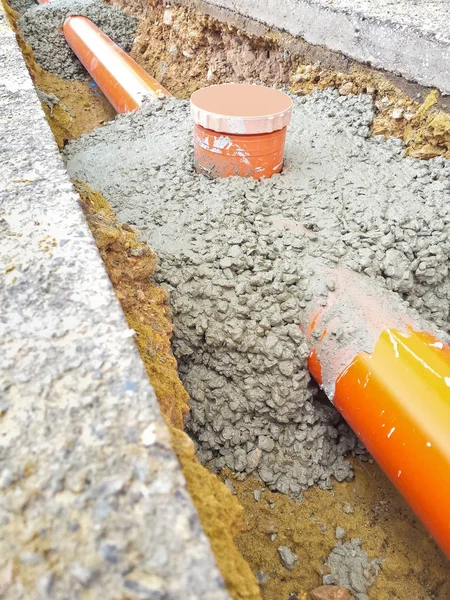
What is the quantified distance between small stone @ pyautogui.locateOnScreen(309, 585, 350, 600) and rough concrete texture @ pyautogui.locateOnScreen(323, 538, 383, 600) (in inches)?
1.7

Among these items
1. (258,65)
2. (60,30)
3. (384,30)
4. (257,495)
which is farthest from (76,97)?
(257,495)

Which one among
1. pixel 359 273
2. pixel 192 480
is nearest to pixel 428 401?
pixel 359 273

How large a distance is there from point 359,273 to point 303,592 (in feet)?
3.51

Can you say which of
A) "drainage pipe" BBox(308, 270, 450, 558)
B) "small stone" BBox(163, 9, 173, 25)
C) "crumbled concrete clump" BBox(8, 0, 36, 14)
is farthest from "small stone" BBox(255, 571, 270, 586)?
"crumbled concrete clump" BBox(8, 0, 36, 14)

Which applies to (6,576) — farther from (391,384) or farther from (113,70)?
(113,70)

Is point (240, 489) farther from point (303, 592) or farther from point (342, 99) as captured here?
point (342, 99)

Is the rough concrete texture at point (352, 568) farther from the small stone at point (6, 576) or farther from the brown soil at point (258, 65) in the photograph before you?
the brown soil at point (258, 65)

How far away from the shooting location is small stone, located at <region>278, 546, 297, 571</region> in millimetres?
1479

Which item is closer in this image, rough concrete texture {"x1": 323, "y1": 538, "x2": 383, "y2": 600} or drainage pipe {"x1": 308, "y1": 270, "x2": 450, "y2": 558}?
drainage pipe {"x1": 308, "y1": 270, "x2": 450, "y2": 558}

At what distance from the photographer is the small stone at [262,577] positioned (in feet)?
4.74

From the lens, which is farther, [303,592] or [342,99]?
[342,99]

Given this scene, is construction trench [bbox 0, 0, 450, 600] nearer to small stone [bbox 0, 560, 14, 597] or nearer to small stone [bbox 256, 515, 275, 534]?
small stone [bbox 256, 515, 275, 534]

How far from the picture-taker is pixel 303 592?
1.43 meters

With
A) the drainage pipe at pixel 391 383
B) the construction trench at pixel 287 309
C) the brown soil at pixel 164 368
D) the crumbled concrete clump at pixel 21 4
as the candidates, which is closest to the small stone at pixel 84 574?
the brown soil at pixel 164 368
